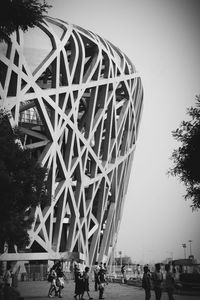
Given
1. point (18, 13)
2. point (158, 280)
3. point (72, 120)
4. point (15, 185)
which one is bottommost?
point (158, 280)

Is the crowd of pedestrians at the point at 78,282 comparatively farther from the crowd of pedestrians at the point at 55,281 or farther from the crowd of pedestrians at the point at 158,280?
the crowd of pedestrians at the point at 158,280

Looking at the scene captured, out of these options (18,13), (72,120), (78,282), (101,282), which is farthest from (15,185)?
(72,120)

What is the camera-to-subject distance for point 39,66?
2984cm

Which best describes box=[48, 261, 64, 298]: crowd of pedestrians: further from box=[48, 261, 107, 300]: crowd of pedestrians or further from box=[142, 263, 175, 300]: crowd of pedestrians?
box=[142, 263, 175, 300]: crowd of pedestrians

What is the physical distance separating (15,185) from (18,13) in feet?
23.1

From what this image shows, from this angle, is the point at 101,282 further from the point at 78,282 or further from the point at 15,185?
the point at 15,185

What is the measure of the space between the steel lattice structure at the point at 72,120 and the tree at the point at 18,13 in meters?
12.2

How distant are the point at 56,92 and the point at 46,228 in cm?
1074

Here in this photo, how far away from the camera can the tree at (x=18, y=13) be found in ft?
41.5

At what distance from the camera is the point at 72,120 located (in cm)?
3372

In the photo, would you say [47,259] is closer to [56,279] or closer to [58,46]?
[56,279]

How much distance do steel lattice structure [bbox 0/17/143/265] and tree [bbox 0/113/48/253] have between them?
784cm

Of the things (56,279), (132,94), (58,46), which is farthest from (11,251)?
(132,94)

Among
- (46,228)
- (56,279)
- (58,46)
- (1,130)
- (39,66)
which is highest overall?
(58,46)
